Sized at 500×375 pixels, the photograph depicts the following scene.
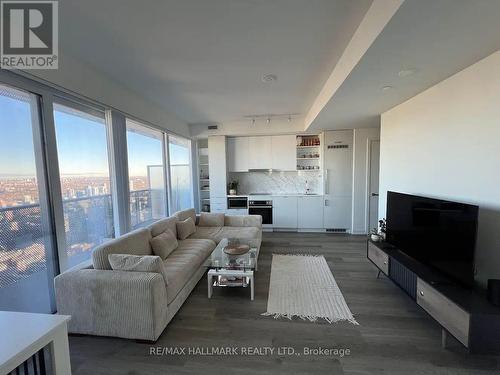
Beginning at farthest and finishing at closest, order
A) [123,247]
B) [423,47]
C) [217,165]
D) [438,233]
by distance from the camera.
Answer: [217,165], [123,247], [438,233], [423,47]

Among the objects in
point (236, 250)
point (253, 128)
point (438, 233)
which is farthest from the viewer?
point (253, 128)

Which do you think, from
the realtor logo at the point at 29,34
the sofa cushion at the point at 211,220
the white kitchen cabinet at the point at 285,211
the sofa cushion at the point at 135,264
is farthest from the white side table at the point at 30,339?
the white kitchen cabinet at the point at 285,211

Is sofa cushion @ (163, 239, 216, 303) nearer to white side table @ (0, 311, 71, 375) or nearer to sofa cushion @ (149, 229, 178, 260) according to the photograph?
sofa cushion @ (149, 229, 178, 260)

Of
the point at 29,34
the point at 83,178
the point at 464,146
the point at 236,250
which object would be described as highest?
the point at 29,34

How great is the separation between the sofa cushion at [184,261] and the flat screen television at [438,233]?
100 inches

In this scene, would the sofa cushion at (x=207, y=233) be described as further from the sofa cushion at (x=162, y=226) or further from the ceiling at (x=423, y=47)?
the ceiling at (x=423, y=47)

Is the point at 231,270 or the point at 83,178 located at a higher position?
the point at 83,178

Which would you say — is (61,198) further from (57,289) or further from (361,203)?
(361,203)

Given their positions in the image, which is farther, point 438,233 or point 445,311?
point 438,233

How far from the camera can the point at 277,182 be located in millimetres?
6004

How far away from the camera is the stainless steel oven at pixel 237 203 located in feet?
18.6

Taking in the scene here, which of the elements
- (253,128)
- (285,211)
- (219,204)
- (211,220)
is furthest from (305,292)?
(253,128)

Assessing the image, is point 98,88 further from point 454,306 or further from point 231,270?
point 454,306

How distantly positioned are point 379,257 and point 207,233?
2674mm
